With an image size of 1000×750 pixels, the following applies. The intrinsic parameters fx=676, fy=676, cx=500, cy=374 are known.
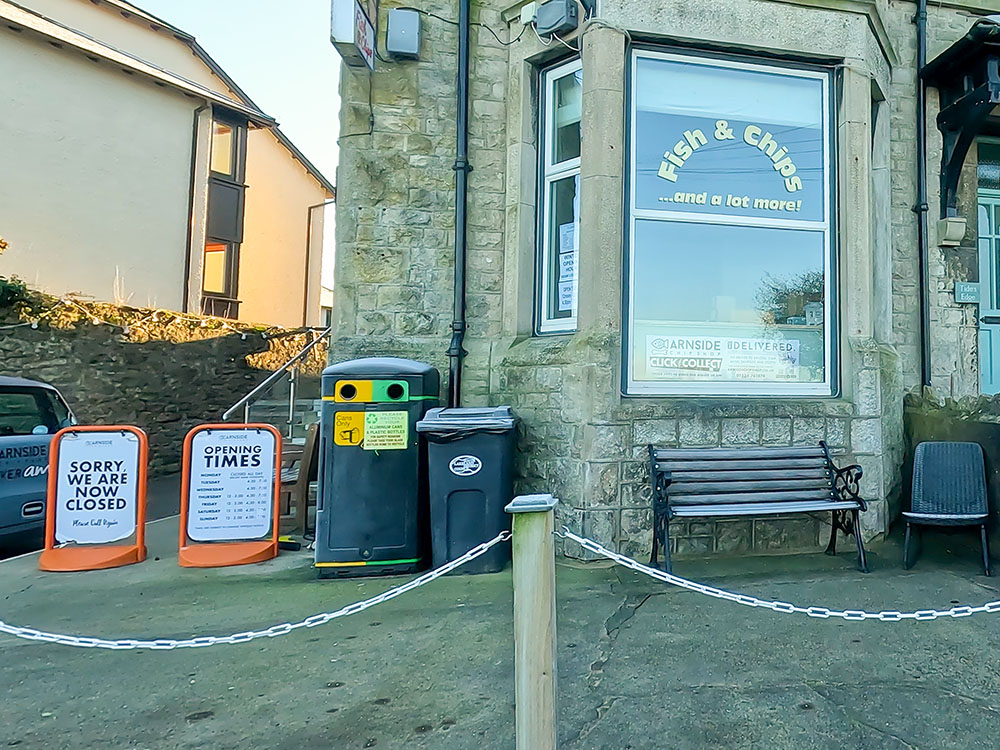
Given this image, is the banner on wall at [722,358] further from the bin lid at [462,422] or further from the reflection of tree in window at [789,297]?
the bin lid at [462,422]

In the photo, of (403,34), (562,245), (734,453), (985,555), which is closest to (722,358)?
(734,453)

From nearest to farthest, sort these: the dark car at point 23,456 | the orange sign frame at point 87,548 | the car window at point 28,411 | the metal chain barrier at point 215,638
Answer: the metal chain barrier at point 215,638, the orange sign frame at point 87,548, the dark car at point 23,456, the car window at point 28,411

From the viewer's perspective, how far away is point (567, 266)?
5.87m

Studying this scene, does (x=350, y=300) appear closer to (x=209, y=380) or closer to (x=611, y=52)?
(x=611, y=52)

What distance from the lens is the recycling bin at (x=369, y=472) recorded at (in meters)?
4.80

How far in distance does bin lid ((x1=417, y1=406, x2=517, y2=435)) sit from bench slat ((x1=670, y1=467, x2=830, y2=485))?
50.9 inches

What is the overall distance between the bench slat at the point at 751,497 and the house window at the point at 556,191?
73.8 inches

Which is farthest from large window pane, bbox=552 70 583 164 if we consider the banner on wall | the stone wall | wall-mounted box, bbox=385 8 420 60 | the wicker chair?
the stone wall

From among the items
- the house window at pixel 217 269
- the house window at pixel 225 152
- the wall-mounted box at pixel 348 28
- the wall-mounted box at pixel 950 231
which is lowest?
the wall-mounted box at pixel 950 231

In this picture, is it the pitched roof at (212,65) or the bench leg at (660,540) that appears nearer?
the bench leg at (660,540)

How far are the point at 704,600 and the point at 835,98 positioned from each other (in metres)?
4.40

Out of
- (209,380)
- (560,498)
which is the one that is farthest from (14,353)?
(560,498)

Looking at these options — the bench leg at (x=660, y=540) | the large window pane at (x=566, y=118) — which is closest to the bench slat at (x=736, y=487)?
the bench leg at (x=660, y=540)

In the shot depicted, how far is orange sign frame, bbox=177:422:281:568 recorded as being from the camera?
206 inches
